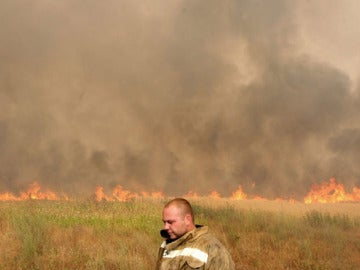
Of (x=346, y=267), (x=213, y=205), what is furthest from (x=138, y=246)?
(x=213, y=205)

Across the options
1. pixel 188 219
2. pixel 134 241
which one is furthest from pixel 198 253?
pixel 134 241

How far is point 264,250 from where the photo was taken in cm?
1184

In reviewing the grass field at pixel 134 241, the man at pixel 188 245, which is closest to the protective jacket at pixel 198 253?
the man at pixel 188 245

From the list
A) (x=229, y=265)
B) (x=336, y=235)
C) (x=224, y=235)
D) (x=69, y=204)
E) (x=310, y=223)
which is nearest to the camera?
(x=229, y=265)

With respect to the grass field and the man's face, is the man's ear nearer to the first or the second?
the man's face

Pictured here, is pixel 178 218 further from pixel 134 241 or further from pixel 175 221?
pixel 134 241

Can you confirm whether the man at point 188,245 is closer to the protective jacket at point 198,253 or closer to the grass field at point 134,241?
the protective jacket at point 198,253

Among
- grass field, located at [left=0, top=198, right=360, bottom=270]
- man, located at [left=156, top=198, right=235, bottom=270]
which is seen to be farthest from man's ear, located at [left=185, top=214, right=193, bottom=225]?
grass field, located at [left=0, top=198, right=360, bottom=270]

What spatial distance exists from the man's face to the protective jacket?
1.8 inches

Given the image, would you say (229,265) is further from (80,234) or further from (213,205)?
(213,205)

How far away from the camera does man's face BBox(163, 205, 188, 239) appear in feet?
10.3

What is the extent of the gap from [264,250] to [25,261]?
593 centimetres

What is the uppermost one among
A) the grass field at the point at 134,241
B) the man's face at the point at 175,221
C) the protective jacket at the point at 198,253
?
the man's face at the point at 175,221

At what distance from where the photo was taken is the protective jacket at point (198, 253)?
308cm
